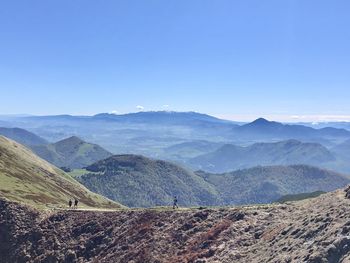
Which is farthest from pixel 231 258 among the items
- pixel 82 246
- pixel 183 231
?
pixel 82 246

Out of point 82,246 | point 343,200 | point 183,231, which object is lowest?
point 82,246

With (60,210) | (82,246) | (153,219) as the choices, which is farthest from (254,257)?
(60,210)

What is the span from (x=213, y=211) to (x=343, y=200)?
2826 centimetres

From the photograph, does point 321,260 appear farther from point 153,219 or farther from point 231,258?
point 153,219

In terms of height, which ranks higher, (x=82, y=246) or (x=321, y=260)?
(x=321, y=260)

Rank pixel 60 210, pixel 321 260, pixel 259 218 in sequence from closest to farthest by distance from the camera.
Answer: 1. pixel 321 260
2. pixel 259 218
3. pixel 60 210

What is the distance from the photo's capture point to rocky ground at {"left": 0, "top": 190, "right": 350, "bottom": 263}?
55.5m

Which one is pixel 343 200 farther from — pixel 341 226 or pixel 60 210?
pixel 60 210

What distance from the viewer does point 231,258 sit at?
63125 millimetres

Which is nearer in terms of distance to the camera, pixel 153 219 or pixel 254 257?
pixel 254 257

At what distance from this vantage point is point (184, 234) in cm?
7756

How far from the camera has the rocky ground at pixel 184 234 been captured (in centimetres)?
5550

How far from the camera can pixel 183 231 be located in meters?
78.8

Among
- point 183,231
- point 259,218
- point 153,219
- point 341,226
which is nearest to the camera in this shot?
point 341,226
